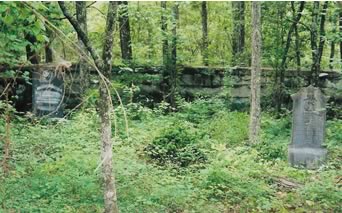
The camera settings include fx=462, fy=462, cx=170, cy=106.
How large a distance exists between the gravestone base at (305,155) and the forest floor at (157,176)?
176 millimetres

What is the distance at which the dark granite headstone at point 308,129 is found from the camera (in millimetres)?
9234

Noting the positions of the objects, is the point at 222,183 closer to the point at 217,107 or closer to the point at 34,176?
the point at 34,176

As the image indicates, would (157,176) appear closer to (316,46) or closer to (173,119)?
(173,119)

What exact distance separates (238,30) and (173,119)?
20.3ft

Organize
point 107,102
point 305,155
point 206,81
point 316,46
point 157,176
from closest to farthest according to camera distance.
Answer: point 107,102 → point 157,176 → point 305,155 → point 316,46 → point 206,81

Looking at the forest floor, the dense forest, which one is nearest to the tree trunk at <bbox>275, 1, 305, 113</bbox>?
the dense forest

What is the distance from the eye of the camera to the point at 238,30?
640 inches

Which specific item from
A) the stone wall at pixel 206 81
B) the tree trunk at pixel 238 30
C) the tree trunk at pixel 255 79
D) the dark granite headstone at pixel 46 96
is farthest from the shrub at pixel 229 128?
the dark granite headstone at pixel 46 96

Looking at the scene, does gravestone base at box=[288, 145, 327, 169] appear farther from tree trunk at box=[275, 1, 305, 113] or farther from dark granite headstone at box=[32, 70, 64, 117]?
dark granite headstone at box=[32, 70, 64, 117]

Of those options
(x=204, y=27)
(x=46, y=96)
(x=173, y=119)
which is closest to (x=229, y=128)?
(x=173, y=119)

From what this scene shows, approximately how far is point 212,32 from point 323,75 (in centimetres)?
608

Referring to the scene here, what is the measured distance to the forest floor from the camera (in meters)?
5.88

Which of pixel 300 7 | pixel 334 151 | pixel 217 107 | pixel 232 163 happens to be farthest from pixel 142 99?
pixel 232 163

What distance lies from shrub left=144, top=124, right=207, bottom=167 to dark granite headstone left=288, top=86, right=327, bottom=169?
6.70 feet
